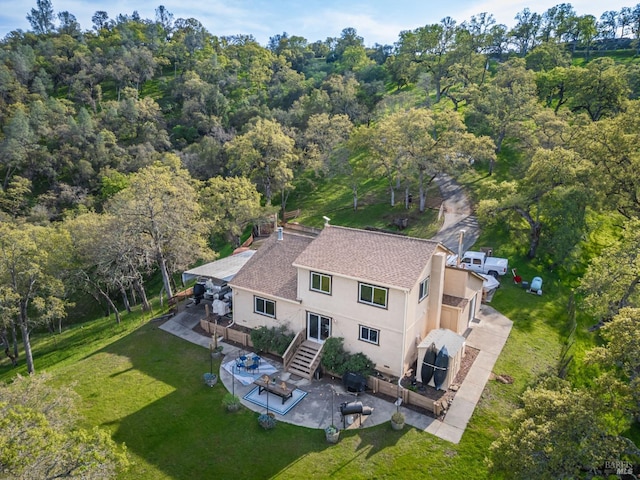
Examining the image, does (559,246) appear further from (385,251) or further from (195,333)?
(195,333)

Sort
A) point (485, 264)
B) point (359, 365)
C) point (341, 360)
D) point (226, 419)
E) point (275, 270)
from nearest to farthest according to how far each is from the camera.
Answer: point (226, 419), point (359, 365), point (341, 360), point (275, 270), point (485, 264)

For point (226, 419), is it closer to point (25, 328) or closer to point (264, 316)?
point (264, 316)

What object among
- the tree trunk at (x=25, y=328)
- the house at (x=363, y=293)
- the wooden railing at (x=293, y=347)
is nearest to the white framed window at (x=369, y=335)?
the house at (x=363, y=293)

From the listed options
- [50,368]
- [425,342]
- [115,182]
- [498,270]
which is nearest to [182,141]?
[115,182]

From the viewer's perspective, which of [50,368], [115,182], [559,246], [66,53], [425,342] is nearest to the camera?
[425,342]

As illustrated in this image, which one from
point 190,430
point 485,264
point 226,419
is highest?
point 485,264

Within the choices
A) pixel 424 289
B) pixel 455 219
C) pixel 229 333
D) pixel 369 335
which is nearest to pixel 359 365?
pixel 369 335
